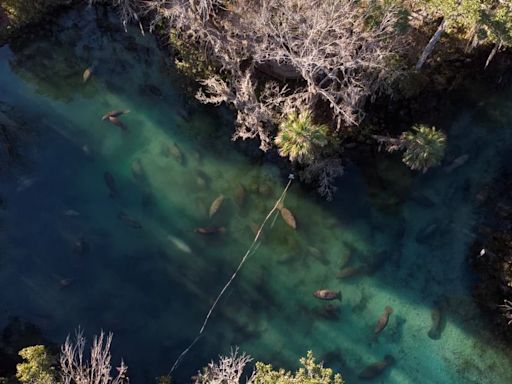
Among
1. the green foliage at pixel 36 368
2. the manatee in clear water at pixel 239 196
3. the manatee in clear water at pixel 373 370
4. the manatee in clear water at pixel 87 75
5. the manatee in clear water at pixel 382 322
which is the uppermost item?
the manatee in clear water at pixel 87 75

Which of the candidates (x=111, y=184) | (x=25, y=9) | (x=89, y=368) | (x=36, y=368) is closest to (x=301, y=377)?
(x=89, y=368)

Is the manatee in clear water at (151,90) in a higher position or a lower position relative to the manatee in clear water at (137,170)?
higher

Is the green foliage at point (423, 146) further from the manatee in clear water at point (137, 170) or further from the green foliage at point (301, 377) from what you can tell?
the manatee in clear water at point (137, 170)

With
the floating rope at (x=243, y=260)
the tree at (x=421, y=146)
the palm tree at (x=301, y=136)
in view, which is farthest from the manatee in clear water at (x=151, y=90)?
the tree at (x=421, y=146)

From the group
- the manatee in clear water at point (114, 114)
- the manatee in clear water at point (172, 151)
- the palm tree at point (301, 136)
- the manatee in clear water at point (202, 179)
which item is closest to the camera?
the palm tree at point (301, 136)

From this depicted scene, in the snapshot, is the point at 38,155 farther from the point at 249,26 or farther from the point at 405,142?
the point at 405,142

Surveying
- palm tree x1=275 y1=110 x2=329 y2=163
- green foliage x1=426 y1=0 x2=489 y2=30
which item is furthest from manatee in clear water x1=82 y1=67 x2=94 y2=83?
green foliage x1=426 y1=0 x2=489 y2=30

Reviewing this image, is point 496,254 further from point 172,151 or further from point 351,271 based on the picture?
point 172,151
